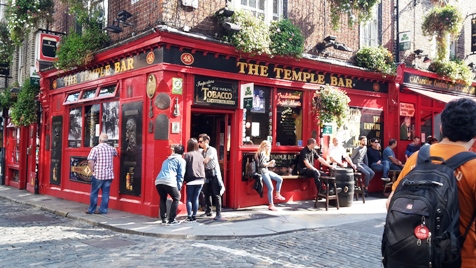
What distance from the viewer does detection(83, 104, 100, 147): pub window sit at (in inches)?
496

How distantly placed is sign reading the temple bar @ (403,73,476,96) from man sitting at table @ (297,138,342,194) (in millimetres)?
5010

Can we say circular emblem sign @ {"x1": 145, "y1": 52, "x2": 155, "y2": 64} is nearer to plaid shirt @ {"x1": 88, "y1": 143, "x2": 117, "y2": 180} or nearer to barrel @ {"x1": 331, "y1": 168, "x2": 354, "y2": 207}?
plaid shirt @ {"x1": 88, "y1": 143, "x2": 117, "y2": 180}

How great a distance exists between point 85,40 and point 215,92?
4.16m

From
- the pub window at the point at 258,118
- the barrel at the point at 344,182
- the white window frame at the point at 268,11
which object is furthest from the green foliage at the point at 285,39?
the barrel at the point at 344,182

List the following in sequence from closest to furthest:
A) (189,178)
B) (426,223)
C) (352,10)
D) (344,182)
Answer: (426,223) → (189,178) → (344,182) → (352,10)

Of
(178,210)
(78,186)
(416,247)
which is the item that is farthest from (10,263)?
(78,186)

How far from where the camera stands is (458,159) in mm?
2643

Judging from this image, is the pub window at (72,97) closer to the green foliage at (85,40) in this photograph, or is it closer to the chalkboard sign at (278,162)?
Result: the green foliage at (85,40)

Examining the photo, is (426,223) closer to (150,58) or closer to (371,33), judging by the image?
(150,58)

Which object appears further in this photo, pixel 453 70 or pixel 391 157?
pixel 453 70

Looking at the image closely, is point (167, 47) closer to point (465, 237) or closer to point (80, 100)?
point (80, 100)

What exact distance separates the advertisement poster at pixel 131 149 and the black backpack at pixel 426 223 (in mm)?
8548

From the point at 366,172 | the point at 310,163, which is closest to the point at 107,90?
the point at 310,163

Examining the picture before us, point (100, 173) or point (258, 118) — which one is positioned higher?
point (258, 118)
